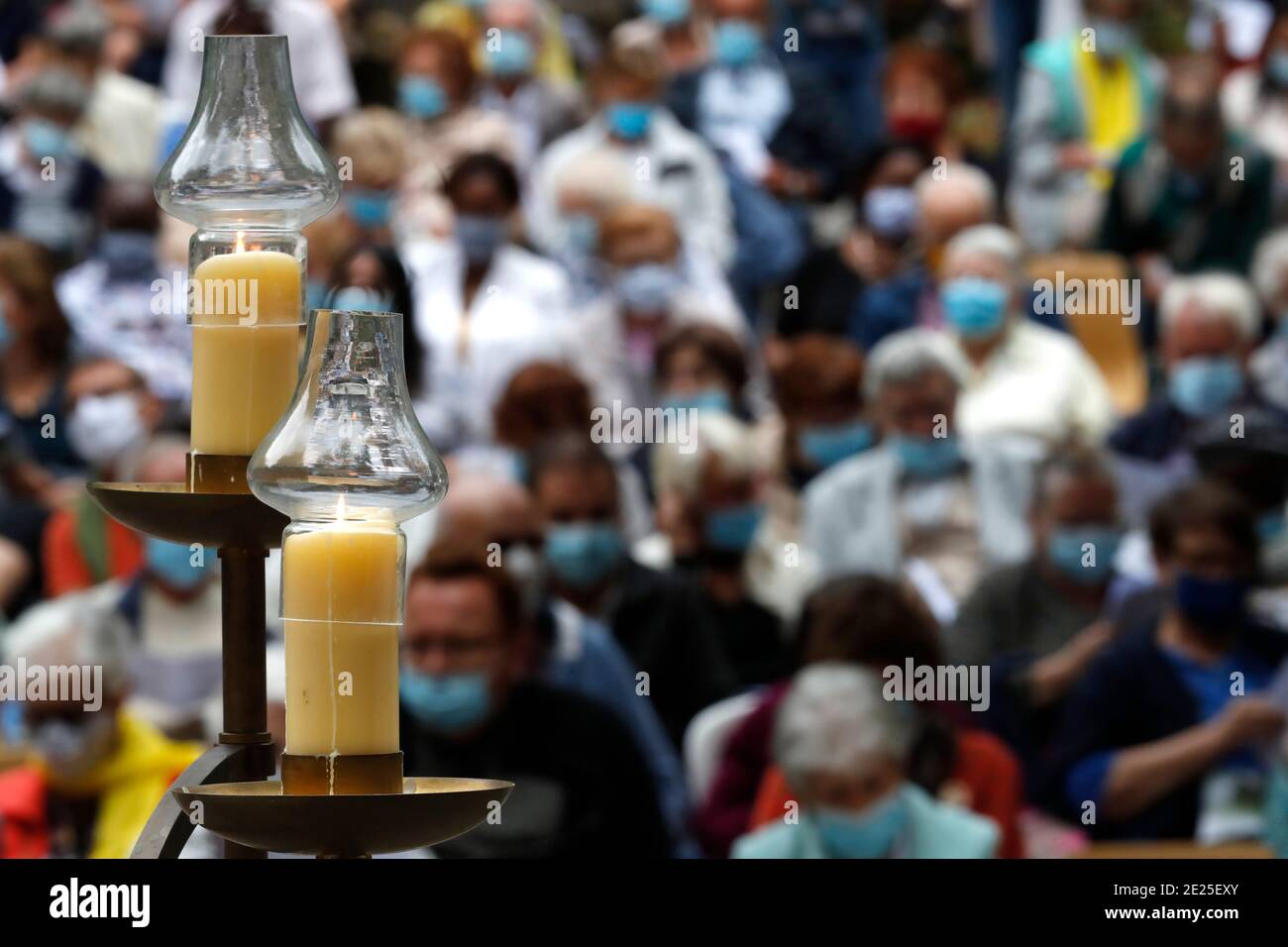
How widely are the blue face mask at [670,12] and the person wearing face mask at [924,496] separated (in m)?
2.47

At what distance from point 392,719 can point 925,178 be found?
221 inches

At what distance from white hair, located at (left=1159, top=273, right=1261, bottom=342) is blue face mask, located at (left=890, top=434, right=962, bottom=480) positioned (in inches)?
40.7

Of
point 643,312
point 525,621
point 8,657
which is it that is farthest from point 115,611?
point 643,312

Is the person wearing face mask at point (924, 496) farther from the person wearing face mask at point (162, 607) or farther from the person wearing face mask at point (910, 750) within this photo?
the person wearing face mask at point (162, 607)

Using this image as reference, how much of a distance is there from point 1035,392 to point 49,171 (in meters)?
2.80

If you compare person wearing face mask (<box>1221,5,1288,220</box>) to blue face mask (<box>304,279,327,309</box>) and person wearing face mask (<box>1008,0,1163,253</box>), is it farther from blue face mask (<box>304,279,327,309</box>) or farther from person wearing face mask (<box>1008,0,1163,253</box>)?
blue face mask (<box>304,279,327,309</box>)

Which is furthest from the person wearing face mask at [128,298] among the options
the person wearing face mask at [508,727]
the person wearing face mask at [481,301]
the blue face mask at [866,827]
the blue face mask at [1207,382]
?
the blue face mask at [866,827]

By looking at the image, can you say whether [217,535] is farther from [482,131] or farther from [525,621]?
[482,131]

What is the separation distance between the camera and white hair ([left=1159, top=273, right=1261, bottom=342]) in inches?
243

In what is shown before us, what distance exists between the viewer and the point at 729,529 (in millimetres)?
5270

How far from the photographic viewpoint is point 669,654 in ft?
16.1

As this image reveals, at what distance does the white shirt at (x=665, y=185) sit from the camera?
6832 millimetres

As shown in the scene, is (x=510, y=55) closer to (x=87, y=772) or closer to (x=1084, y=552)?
(x=1084, y=552)

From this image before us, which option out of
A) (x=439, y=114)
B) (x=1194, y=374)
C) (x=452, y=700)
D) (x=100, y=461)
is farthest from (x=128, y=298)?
(x=1194, y=374)
